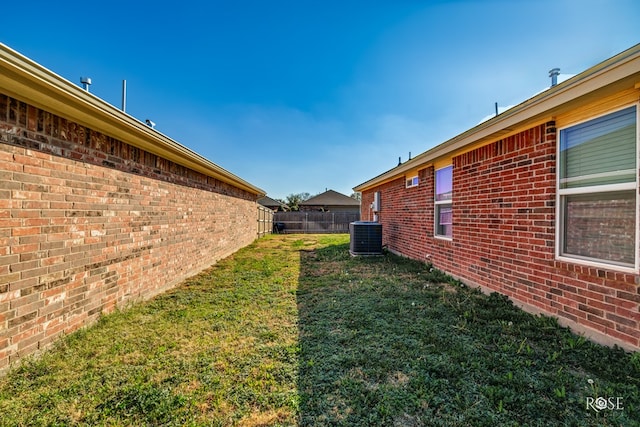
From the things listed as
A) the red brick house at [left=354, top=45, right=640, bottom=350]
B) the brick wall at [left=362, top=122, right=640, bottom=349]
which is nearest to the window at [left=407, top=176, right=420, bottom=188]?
the brick wall at [left=362, top=122, right=640, bottom=349]

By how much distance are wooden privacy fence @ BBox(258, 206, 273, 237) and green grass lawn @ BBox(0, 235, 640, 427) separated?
38.9ft

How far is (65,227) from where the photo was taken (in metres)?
2.90

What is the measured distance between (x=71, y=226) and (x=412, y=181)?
7320 millimetres

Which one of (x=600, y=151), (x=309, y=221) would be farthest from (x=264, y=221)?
(x=600, y=151)

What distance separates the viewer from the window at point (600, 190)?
2488 mm

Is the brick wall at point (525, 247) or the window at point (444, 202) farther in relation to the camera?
the window at point (444, 202)

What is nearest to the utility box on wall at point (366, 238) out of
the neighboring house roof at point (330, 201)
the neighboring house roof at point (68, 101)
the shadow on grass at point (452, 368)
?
the shadow on grass at point (452, 368)

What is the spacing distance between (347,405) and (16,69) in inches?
143

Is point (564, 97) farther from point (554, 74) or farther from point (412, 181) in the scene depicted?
point (412, 181)

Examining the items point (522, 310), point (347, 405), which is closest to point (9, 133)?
point (347, 405)

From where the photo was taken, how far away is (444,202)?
5.94 meters

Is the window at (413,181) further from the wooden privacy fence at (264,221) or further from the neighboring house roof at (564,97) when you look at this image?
the wooden privacy fence at (264,221)

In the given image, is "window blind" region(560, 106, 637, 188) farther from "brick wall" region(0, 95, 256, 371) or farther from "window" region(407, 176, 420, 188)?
"brick wall" region(0, 95, 256, 371)

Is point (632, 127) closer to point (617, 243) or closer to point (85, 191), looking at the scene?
point (617, 243)
